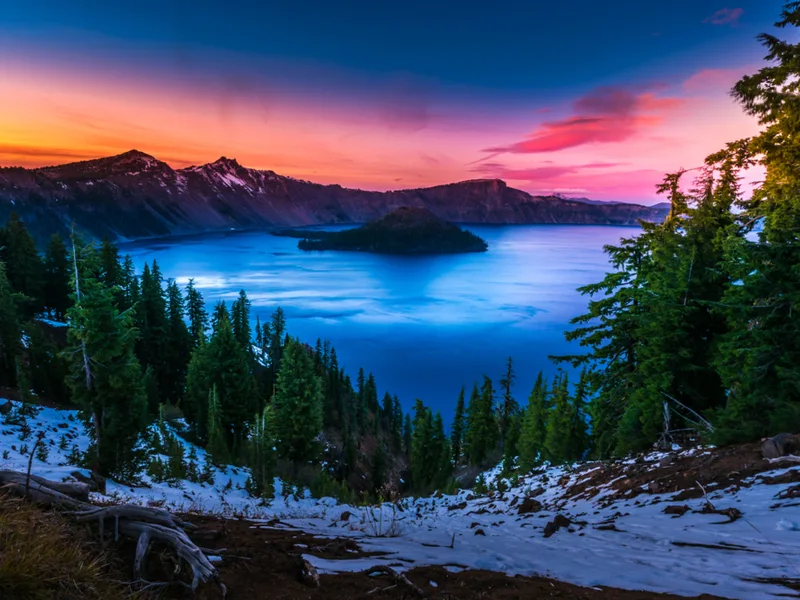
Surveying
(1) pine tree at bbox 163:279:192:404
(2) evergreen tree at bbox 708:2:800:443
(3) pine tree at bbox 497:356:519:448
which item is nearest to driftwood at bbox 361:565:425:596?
(2) evergreen tree at bbox 708:2:800:443

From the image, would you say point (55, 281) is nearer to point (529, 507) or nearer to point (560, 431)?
point (560, 431)

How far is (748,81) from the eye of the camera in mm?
11453

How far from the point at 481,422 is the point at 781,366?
3543 centimetres

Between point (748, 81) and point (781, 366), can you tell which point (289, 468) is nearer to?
point (781, 366)

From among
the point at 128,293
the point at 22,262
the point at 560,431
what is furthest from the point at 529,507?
the point at 22,262

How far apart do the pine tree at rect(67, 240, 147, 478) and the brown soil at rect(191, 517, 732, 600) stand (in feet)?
42.3

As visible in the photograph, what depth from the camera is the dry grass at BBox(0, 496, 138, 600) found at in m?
2.44

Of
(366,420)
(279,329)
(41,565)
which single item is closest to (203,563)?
(41,565)

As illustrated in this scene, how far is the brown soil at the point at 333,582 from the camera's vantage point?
11.9ft

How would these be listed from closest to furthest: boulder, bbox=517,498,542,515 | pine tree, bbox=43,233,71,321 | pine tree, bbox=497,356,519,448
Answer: boulder, bbox=517,498,542,515
pine tree, bbox=43,233,71,321
pine tree, bbox=497,356,519,448

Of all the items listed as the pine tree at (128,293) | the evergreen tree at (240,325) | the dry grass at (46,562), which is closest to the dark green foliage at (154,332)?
the pine tree at (128,293)

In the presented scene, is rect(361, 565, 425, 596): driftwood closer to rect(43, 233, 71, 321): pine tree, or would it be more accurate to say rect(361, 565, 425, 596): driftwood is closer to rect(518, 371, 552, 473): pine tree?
rect(518, 371, 552, 473): pine tree

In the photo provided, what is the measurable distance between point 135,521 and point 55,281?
54181 mm

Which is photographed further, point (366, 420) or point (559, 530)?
point (366, 420)
